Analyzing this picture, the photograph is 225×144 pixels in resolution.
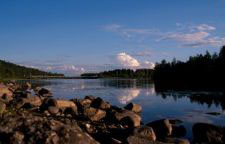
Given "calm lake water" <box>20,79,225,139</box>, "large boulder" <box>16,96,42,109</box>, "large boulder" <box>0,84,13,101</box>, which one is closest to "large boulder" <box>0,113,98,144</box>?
"calm lake water" <box>20,79,225,139</box>

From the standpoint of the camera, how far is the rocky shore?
27.5ft

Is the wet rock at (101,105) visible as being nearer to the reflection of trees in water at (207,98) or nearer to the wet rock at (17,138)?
the reflection of trees in water at (207,98)

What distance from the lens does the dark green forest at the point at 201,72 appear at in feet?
286

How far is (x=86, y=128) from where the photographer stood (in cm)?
1764

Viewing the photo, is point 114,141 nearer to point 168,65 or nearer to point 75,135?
point 75,135

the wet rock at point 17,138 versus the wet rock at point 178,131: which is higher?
the wet rock at point 17,138

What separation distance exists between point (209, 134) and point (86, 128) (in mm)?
7191

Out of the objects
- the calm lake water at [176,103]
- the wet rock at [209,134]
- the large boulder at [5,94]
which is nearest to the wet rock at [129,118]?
the calm lake water at [176,103]

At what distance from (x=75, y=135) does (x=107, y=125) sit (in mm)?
11627

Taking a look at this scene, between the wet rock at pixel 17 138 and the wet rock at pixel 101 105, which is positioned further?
the wet rock at pixel 101 105

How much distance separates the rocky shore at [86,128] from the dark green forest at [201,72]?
183ft

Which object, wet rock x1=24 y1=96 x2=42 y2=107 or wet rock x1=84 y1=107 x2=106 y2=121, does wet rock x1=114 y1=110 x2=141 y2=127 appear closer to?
wet rock x1=84 y1=107 x2=106 y2=121

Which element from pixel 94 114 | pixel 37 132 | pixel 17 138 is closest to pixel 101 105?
pixel 94 114

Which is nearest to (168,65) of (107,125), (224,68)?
(224,68)
